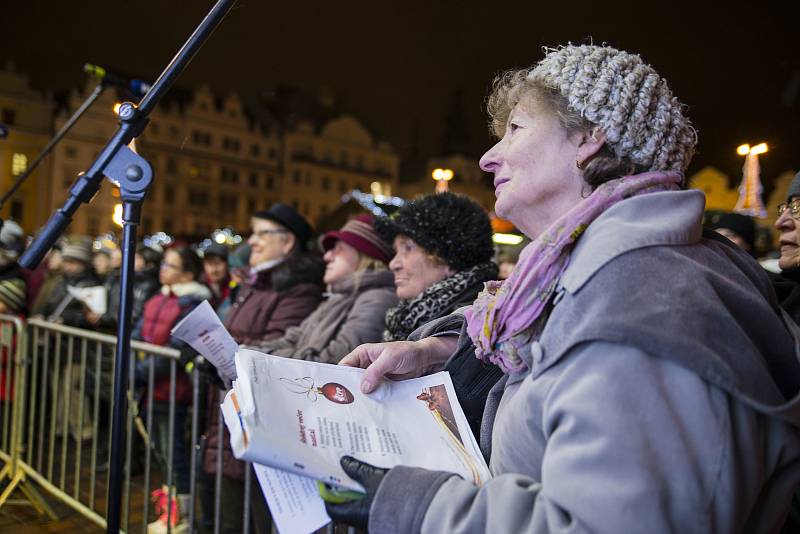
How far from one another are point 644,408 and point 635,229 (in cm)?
34

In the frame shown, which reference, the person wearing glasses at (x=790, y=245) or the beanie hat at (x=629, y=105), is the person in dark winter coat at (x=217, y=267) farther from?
the beanie hat at (x=629, y=105)

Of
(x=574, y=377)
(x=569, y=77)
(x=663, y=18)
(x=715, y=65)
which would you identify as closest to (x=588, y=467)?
(x=574, y=377)

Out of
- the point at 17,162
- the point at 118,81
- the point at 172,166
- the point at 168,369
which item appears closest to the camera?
the point at 118,81

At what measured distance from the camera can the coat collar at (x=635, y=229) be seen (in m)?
1.10

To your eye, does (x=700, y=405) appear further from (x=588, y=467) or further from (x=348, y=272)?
(x=348, y=272)

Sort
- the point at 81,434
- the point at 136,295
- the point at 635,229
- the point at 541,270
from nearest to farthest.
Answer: the point at 635,229, the point at 541,270, the point at 81,434, the point at 136,295

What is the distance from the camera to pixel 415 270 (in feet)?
9.52

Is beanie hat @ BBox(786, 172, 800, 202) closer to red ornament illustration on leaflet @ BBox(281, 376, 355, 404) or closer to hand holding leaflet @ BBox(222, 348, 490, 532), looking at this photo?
hand holding leaflet @ BBox(222, 348, 490, 532)

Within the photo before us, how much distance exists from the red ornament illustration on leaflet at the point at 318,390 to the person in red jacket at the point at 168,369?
114 inches

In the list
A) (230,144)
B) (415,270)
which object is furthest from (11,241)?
(230,144)

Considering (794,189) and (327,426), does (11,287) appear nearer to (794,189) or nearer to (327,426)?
(327,426)

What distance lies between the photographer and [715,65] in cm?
385

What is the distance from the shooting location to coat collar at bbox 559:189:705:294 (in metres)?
1.10

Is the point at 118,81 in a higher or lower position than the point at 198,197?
lower
